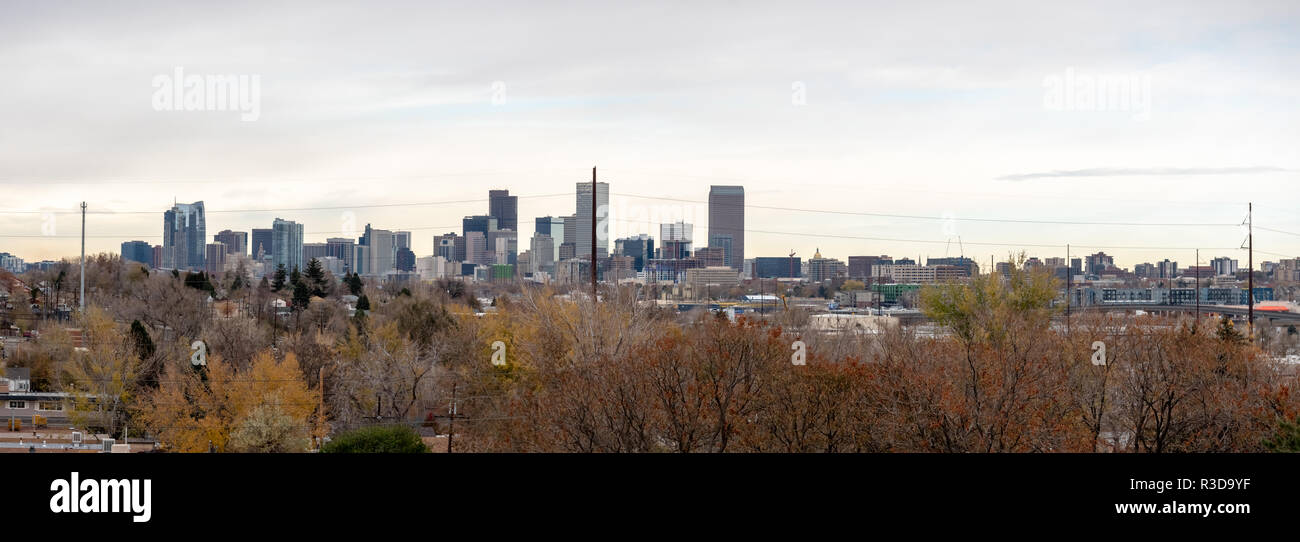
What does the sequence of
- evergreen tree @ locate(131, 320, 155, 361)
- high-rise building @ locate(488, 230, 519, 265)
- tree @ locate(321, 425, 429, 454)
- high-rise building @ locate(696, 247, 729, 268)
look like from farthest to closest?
1. high-rise building @ locate(696, 247, 729, 268)
2. high-rise building @ locate(488, 230, 519, 265)
3. evergreen tree @ locate(131, 320, 155, 361)
4. tree @ locate(321, 425, 429, 454)

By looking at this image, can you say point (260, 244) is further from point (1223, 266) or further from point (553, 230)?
point (1223, 266)

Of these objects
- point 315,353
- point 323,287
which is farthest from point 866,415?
point 323,287

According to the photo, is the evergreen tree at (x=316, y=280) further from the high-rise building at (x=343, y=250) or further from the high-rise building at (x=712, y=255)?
the high-rise building at (x=712, y=255)

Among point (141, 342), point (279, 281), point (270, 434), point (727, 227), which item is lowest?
point (270, 434)

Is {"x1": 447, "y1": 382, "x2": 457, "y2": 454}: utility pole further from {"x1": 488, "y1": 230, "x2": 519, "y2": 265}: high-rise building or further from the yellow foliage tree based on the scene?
{"x1": 488, "y1": 230, "x2": 519, "y2": 265}: high-rise building

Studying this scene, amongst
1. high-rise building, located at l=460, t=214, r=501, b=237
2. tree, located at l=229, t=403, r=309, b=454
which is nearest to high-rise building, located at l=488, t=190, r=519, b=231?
high-rise building, located at l=460, t=214, r=501, b=237

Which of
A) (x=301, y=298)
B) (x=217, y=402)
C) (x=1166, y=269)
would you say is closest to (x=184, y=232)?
(x=301, y=298)

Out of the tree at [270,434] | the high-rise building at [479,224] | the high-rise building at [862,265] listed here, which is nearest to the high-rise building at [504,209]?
the high-rise building at [479,224]
